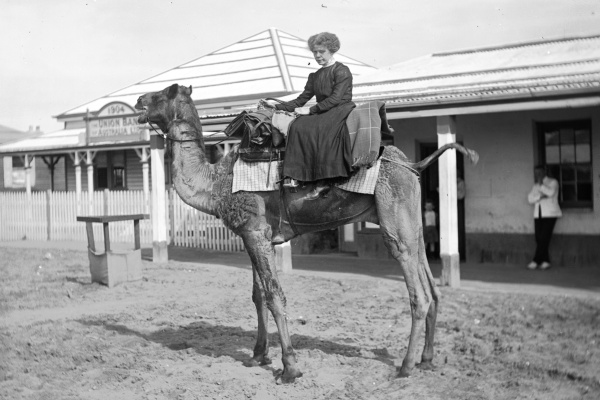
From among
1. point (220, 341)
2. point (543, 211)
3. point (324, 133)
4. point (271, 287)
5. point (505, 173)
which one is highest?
point (324, 133)

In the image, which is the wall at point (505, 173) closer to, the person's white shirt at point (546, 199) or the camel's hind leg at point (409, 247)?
the person's white shirt at point (546, 199)

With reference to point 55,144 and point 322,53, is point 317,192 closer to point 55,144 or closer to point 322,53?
point 322,53

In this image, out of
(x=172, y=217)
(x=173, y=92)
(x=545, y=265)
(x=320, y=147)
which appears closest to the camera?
(x=320, y=147)

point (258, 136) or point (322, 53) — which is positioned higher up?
point (322, 53)

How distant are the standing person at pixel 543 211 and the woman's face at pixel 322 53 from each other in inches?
319

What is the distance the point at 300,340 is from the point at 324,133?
2.76 m

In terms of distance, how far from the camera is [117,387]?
6.89 m

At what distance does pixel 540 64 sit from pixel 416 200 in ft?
28.2

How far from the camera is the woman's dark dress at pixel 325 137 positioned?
6746 millimetres

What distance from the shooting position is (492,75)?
1434 cm

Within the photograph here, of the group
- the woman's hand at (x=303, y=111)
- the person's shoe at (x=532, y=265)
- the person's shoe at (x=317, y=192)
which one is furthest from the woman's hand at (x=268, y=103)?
the person's shoe at (x=532, y=265)

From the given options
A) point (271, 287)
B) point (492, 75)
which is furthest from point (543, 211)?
point (271, 287)

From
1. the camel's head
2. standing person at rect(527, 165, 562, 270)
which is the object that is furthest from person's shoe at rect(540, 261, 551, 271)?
the camel's head

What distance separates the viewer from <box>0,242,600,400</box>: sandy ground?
6.67 meters
